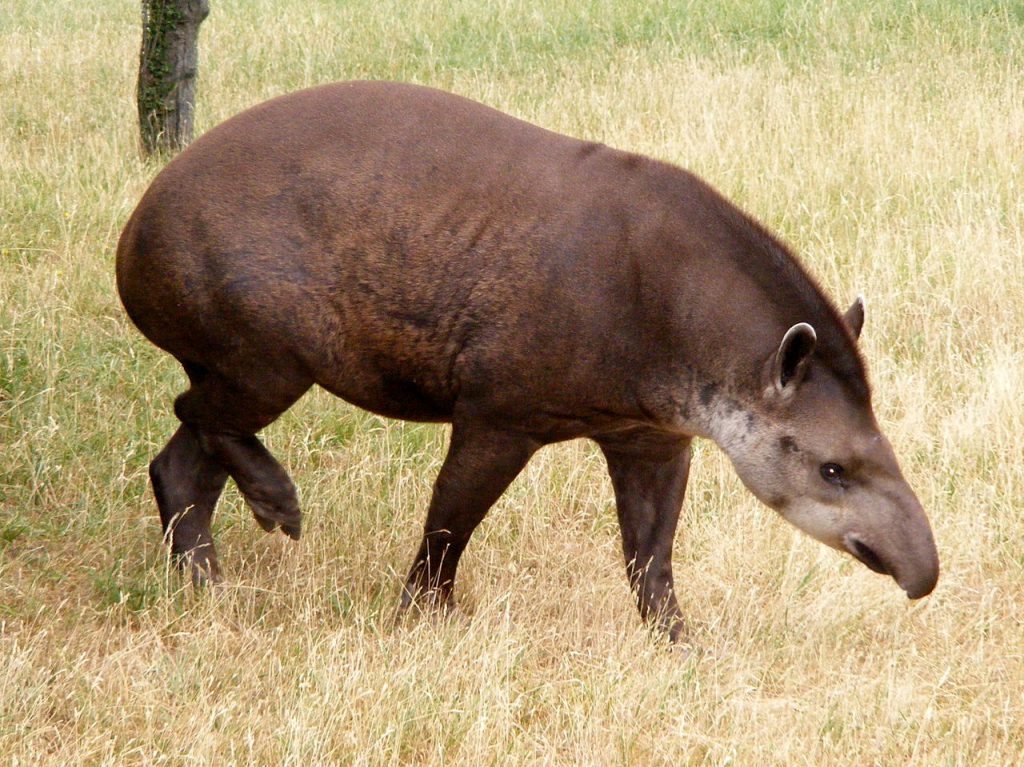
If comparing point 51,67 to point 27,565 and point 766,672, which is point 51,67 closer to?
point 27,565

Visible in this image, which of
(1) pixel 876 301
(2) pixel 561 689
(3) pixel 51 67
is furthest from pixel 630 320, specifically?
(3) pixel 51 67

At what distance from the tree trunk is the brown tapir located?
5.51 meters

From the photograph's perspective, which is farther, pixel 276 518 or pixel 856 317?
pixel 276 518

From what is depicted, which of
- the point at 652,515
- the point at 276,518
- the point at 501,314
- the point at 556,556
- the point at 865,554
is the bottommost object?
the point at 556,556

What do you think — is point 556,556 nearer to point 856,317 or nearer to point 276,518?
point 276,518

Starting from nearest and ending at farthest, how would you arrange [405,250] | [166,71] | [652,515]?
[405,250] → [652,515] → [166,71]

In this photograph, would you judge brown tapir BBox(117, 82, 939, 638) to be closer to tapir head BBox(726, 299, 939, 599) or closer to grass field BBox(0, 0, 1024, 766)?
tapir head BBox(726, 299, 939, 599)

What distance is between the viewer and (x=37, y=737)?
4.12m

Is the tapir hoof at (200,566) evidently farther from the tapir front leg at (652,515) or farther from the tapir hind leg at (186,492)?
the tapir front leg at (652,515)

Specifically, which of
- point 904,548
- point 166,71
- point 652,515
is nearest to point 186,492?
point 652,515

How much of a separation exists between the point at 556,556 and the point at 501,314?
1.45 m

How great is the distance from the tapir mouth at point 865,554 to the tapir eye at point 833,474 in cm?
18

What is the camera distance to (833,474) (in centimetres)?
456

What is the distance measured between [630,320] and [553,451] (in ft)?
6.34
